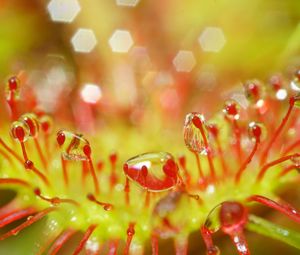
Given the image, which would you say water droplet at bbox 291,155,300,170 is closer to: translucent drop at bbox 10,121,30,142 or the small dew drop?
the small dew drop

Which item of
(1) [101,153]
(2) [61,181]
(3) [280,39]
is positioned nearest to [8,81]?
(2) [61,181]

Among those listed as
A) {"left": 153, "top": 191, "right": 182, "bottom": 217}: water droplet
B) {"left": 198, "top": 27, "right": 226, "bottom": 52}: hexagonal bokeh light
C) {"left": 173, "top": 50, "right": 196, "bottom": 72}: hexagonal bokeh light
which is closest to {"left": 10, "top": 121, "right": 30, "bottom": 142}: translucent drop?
{"left": 153, "top": 191, "right": 182, "bottom": 217}: water droplet

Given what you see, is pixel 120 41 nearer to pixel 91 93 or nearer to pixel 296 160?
pixel 91 93

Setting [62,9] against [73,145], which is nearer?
[73,145]

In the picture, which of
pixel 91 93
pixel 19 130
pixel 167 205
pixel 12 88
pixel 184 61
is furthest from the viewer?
pixel 184 61

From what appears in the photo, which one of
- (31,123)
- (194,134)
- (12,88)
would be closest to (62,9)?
(12,88)

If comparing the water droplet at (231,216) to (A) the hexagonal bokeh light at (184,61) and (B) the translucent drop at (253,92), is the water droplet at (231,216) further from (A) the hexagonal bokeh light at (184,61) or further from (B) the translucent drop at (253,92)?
(A) the hexagonal bokeh light at (184,61)

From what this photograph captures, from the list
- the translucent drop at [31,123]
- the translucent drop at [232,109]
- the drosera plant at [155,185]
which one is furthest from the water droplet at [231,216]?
the translucent drop at [31,123]
